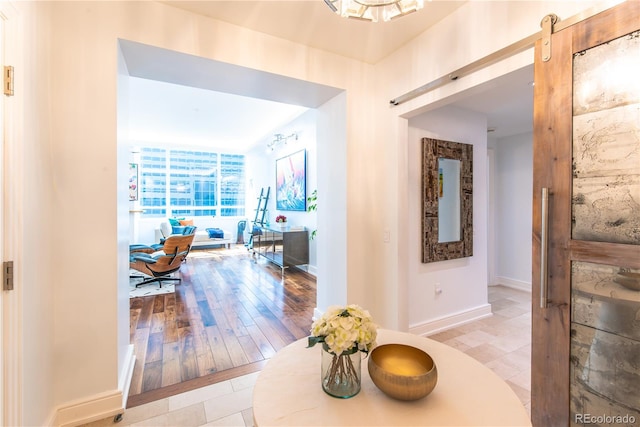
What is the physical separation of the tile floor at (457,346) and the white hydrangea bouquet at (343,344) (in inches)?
44.5

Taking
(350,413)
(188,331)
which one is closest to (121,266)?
(188,331)

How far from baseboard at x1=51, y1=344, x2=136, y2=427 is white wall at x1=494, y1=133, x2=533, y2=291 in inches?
200

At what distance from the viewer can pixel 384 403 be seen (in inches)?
35.3

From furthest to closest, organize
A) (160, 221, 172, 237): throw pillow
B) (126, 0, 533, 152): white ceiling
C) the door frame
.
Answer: (160, 221, 172, 237): throw pillow, (126, 0, 533, 152): white ceiling, the door frame

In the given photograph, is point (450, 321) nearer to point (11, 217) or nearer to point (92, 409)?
point (92, 409)

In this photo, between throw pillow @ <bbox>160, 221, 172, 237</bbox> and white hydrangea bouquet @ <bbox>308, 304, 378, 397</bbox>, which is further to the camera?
throw pillow @ <bbox>160, 221, 172, 237</bbox>

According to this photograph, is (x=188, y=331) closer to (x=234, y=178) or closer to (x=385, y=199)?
(x=385, y=199)

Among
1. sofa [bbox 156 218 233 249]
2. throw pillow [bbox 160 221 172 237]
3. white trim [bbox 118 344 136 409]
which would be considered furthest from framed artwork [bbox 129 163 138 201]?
white trim [bbox 118 344 136 409]

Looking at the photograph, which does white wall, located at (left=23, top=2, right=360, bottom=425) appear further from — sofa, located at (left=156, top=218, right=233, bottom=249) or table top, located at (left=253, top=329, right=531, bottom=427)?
sofa, located at (left=156, top=218, right=233, bottom=249)

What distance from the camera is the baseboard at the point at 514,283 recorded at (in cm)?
424

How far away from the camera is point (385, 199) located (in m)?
2.67

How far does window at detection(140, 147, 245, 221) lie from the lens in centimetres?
787

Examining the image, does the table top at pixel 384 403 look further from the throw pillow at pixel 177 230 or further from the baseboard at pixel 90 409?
the throw pillow at pixel 177 230

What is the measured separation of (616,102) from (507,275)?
4063mm
